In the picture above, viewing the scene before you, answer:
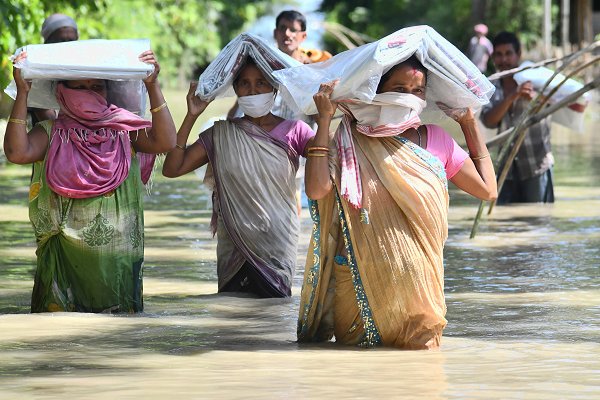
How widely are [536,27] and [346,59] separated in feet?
102

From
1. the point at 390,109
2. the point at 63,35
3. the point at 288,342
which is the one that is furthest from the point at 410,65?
the point at 63,35

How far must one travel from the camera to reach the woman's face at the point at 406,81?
5965 mm

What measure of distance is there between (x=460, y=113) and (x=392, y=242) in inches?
28.3

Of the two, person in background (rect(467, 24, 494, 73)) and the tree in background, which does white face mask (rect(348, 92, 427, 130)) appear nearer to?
person in background (rect(467, 24, 494, 73))

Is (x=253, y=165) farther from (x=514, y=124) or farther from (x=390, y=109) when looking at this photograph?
(x=514, y=124)

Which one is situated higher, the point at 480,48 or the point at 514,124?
the point at 480,48

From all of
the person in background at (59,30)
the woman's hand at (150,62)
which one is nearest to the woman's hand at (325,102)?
the woman's hand at (150,62)

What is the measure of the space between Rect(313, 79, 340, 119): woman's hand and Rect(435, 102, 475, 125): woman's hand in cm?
59

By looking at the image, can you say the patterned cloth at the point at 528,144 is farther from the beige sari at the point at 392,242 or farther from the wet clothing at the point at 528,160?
the beige sari at the point at 392,242

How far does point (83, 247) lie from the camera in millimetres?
6930

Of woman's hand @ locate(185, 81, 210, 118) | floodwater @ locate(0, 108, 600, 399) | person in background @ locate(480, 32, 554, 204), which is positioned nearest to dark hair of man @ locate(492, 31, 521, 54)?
person in background @ locate(480, 32, 554, 204)

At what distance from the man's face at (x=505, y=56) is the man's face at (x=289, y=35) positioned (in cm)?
215

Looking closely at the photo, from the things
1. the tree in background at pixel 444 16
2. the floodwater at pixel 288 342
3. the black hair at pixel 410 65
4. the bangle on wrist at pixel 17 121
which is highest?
the tree in background at pixel 444 16

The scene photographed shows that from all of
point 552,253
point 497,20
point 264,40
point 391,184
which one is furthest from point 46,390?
point 497,20
